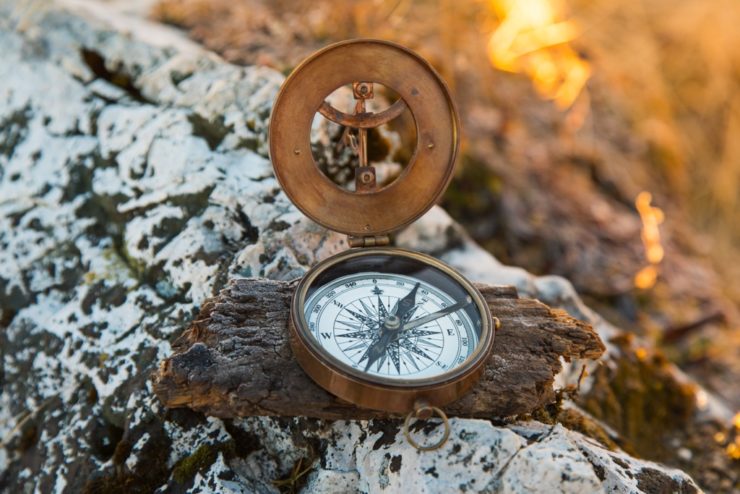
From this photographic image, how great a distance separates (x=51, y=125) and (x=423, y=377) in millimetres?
2577

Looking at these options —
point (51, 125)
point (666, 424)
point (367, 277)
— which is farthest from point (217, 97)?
point (666, 424)

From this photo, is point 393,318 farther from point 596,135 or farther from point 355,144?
point 596,135

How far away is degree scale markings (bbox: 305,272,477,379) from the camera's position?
2.34 metres

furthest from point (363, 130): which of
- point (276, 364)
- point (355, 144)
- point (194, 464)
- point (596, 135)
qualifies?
point (596, 135)

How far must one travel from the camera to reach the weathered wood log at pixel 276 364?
7.66 feet

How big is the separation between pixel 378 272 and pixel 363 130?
529mm

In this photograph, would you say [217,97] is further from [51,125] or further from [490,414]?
[490,414]

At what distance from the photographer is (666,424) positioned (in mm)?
3713

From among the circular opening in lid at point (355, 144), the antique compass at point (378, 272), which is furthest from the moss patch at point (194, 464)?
the circular opening in lid at point (355, 144)

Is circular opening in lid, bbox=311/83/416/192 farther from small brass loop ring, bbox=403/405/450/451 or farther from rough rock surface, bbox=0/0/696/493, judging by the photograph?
small brass loop ring, bbox=403/405/450/451

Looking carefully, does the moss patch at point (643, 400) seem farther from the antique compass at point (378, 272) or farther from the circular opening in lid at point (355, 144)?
the circular opening in lid at point (355, 144)

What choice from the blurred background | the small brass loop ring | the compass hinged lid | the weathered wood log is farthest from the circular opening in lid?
the small brass loop ring

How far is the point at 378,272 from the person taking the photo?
2.71 meters

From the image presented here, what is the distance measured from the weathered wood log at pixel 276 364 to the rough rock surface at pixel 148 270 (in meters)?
0.14
